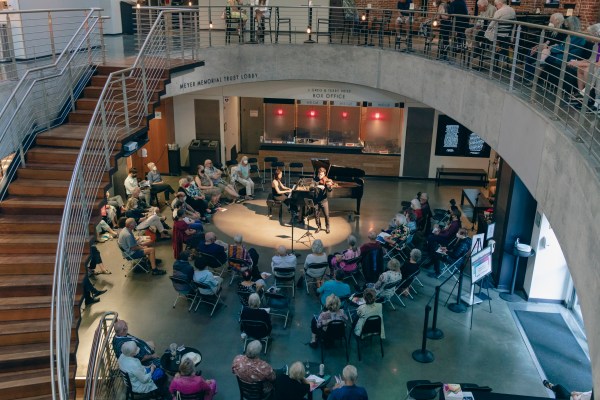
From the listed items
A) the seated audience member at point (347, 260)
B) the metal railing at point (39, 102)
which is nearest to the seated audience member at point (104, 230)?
the metal railing at point (39, 102)

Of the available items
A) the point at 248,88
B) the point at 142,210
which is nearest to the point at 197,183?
the point at 142,210

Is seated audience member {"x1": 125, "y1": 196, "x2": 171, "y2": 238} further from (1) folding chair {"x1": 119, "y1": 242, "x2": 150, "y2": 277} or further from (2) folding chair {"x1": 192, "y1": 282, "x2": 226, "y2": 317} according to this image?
(2) folding chair {"x1": 192, "y1": 282, "x2": 226, "y2": 317}

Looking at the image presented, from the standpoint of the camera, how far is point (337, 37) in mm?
16578

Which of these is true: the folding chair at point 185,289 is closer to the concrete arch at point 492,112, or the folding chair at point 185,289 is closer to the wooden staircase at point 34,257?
the wooden staircase at point 34,257

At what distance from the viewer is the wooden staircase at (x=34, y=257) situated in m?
5.68

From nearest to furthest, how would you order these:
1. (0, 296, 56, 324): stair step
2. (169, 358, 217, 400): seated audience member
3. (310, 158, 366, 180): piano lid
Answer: (0, 296, 56, 324): stair step, (169, 358, 217, 400): seated audience member, (310, 158, 366, 180): piano lid

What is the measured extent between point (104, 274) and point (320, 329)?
4.98 meters

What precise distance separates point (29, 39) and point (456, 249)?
8820mm

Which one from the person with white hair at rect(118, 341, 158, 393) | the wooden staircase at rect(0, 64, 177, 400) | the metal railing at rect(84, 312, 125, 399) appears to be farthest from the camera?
the person with white hair at rect(118, 341, 158, 393)

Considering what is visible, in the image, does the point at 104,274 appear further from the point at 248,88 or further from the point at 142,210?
the point at 248,88

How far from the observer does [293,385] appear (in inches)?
273

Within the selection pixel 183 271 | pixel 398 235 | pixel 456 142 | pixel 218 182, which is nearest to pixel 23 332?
pixel 183 271

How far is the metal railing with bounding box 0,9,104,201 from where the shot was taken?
751 centimetres

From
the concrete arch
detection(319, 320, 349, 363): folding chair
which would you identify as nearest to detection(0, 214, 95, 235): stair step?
detection(319, 320, 349, 363): folding chair
